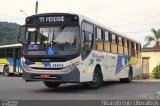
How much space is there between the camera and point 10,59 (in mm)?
34781

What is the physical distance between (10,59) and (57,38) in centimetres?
1972

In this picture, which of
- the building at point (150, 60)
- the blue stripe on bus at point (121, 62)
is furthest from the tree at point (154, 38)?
the blue stripe on bus at point (121, 62)

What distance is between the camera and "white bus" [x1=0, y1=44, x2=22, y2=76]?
33.7 meters

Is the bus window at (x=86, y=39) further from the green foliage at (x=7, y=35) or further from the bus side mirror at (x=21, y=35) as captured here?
the green foliage at (x=7, y=35)

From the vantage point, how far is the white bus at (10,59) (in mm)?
33719

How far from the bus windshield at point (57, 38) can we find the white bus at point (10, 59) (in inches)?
672

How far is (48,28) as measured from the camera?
1605 cm

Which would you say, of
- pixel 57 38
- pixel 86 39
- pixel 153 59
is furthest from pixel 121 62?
pixel 153 59

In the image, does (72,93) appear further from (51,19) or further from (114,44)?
(114,44)

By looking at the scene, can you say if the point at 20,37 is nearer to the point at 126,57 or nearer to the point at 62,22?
the point at 62,22

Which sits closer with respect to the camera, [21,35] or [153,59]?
[21,35]

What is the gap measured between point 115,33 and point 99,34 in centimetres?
303

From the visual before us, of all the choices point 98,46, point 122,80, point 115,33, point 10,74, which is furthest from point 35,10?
point 98,46

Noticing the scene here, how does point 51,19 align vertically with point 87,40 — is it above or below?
above
